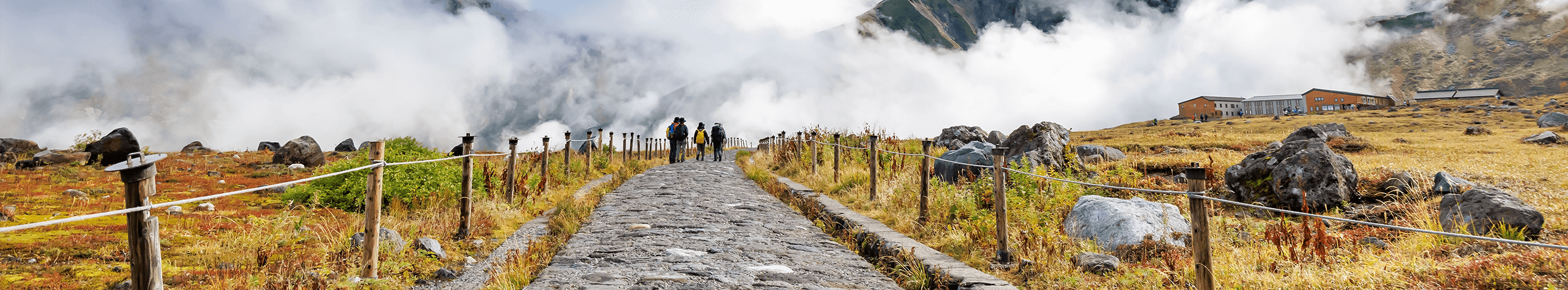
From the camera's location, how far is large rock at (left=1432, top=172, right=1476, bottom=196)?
684cm

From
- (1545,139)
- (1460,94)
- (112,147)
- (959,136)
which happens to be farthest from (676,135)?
(1460,94)

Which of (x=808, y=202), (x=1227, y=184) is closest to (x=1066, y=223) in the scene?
(x=808, y=202)

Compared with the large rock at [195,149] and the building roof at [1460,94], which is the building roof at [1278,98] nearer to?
the building roof at [1460,94]

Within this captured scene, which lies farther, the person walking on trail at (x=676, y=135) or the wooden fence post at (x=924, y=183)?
the person walking on trail at (x=676, y=135)

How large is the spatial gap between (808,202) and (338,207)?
519 centimetres

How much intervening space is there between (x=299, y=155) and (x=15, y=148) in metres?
8.06

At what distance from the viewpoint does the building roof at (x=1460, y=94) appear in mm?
97250

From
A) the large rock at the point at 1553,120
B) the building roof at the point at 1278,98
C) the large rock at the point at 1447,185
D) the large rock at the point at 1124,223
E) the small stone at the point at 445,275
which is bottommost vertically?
the small stone at the point at 445,275

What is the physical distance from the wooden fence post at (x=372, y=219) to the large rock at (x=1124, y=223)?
490 cm

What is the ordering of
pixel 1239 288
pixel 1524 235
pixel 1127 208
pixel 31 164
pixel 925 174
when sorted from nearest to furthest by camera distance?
pixel 1239 288 < pixel 1524 235 < pixel 1127 208 < pixel 925 174 < pixel 31 164

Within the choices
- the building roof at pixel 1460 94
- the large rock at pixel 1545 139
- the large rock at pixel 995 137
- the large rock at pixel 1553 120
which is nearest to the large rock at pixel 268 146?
the large rock at pixel 995 137

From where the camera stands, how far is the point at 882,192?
8516 mm

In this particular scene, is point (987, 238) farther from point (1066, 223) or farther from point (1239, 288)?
point (1239, 288)

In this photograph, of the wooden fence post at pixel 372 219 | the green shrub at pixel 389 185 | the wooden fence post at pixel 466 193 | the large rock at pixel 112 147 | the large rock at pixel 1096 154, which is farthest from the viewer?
the large rock at pixel 112 147
